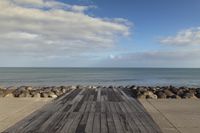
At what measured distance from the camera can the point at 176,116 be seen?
11273 millimetres

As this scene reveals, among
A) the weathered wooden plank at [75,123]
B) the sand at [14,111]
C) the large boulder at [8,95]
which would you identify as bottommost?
the sand at [14,111]

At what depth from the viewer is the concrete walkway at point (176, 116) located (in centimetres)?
923

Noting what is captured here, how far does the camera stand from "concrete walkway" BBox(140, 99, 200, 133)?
30.3ft

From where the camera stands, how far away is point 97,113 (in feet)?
37.6

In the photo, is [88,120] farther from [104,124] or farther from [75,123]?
[104,124]

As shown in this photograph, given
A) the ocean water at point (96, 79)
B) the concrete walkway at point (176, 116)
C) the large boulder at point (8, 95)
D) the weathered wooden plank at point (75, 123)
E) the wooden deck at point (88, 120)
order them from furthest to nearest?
the ocean water at point (96, 79) < the large boulder at point (8, 95) < the concrete walkway at point (176, 116) < the wooden deck at point (88, 120) < the weathered wooden plank at point (75, 123)

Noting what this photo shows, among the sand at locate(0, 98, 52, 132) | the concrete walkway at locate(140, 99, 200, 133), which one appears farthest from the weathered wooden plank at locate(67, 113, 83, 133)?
the concrete walkway at locate(140, 99, 200, 133)

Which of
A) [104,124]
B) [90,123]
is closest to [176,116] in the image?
[104,124]

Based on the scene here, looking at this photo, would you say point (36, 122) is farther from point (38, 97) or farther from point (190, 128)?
point (38, 97)

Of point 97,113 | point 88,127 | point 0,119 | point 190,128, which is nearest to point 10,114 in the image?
point 0,119

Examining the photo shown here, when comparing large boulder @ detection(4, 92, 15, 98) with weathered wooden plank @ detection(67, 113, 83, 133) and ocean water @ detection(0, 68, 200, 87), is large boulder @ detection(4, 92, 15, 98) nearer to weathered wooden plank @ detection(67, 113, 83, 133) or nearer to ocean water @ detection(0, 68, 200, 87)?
weathered wooden plank @ detection(67, 113, 83, 133)

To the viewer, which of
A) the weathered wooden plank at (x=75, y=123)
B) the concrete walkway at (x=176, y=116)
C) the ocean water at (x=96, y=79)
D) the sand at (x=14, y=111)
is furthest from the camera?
the ocean water at (x=96, y=79)

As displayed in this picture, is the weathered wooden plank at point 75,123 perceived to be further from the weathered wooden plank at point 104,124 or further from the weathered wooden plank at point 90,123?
the weathered wooden plank at point 104,124

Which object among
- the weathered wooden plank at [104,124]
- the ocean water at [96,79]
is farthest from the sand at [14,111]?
the ocean water at [96,79]
